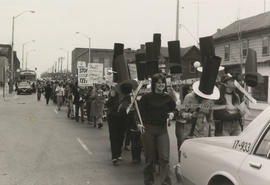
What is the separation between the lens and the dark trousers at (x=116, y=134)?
31.8ft

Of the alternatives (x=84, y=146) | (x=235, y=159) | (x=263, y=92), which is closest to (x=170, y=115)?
(x=235, y=159)

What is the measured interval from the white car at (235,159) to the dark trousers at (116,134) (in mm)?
4104

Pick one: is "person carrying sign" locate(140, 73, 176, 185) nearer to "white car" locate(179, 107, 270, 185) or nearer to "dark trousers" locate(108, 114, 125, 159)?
"white car" locate(179, 107, 270, 185)

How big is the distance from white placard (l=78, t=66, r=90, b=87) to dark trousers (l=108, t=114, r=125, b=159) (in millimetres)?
12014

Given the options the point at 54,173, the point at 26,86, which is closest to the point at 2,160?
the point at 54,173

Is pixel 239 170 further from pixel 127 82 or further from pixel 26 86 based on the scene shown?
pixel 26 86

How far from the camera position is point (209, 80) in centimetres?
743

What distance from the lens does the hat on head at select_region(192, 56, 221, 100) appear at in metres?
7.30

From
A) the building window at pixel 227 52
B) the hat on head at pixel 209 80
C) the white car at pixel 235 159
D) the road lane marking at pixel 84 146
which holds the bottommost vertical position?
the road lane marking at pixel 84 146

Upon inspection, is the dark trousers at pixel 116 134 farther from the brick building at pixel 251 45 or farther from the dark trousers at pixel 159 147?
the brick building at pixel 251 45

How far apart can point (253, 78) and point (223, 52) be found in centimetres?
3772

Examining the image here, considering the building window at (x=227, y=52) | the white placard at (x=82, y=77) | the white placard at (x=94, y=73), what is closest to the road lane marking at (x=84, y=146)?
the white placard at (x=94, y=73)

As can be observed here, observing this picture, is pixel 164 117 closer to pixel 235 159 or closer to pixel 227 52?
pixel 235 159

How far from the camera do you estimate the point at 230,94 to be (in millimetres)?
8328
